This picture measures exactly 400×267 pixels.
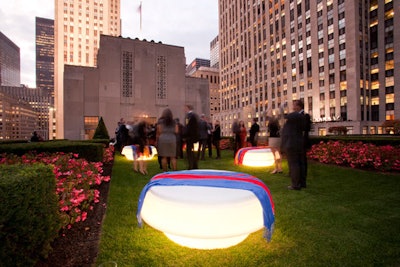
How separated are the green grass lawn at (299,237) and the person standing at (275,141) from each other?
2364 millimetres

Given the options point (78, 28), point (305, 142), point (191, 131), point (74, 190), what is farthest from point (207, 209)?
point (78, 28)

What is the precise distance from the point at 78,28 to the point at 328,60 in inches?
3194

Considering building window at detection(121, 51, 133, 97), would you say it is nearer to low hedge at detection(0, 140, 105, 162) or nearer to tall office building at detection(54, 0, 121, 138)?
low hedge at detection(0, 140, 105, 162)

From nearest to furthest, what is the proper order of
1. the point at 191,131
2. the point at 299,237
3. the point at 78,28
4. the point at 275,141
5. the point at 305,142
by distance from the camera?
the point at 299,237 < the point at 305,142 < the point at 275,141 < the point at 191,131 < the point at 78,28

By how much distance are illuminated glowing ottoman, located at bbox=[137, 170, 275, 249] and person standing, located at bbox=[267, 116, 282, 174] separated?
5.15 m

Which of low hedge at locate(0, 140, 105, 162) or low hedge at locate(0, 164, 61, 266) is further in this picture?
low hedge at locate(0, 140, 105, 162)

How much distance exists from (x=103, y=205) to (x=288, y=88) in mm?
75977

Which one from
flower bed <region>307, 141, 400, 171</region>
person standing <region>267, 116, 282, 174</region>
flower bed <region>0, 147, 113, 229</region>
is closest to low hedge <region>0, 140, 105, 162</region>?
flower bed <region>0, 147, 113, 229</region>

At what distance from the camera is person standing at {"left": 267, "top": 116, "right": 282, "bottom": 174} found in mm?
8141

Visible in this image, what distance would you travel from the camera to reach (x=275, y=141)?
8.20m


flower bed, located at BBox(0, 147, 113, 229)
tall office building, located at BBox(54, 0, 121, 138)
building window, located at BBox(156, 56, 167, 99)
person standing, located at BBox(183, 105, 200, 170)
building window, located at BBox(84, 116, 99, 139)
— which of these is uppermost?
tall office building, located at BBox(54, 0, 121, 138)

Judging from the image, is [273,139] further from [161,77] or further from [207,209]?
[161,77]

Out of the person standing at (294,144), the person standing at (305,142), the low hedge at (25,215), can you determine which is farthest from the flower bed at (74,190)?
the person standing at (305,142)

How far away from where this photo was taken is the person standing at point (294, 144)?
240 inches
